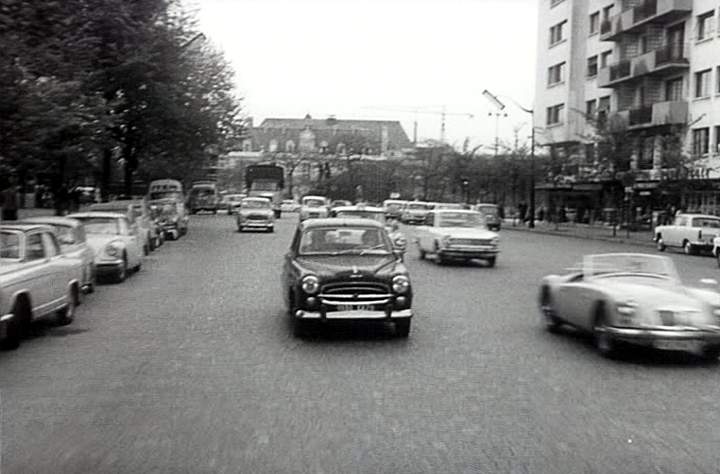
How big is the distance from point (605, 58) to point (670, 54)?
34.5ft

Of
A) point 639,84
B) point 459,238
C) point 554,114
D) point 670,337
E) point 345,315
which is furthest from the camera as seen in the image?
point 554,114

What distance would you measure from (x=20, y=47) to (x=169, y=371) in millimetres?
10697

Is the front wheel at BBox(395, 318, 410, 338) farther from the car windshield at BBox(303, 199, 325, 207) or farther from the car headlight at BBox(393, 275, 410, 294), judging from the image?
the car windshield at BBox(303, 199, 325, 207)

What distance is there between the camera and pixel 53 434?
7.61 m

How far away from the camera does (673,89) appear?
5256 cm

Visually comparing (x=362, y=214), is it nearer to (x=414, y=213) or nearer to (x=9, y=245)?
(x=9, y=245)

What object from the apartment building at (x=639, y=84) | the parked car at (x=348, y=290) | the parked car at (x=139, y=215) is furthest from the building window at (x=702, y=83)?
the parked car at (x=348, y=290)

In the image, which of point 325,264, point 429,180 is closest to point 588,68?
point 429,180

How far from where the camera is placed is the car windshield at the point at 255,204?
46.4 meters

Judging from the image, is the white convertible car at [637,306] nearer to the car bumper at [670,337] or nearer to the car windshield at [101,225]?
the car bumper at [670,337]

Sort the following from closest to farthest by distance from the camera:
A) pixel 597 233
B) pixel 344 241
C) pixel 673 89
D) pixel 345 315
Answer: pixel 345 315
pixel 344 241
pixel 673 89
pixel 597 233

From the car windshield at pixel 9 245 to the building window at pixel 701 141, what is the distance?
4048cm

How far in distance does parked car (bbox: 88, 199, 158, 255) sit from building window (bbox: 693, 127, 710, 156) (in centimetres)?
2848

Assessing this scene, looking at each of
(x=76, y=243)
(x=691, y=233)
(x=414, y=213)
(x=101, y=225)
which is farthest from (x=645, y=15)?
(x=76, y=243)
